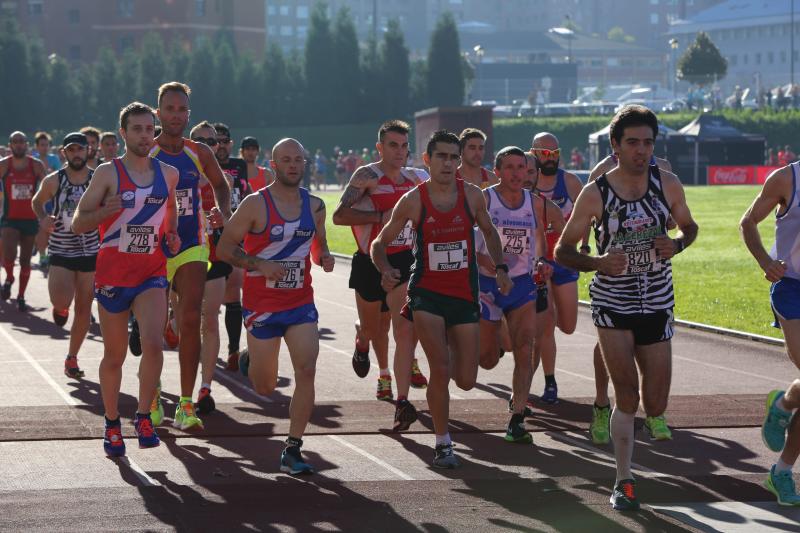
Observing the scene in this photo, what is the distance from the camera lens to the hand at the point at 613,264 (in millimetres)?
7422

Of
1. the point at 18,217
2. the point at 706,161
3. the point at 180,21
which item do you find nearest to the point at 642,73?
the point at 180,21

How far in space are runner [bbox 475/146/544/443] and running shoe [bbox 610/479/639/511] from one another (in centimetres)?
200

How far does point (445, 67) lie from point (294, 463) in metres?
80.4

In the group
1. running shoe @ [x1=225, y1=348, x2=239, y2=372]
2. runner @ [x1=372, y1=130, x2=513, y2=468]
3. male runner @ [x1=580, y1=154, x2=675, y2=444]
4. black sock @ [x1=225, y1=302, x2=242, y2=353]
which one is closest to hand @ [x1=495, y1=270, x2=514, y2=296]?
runner @ [x1=372, y1=130, x2=513, y2=468]

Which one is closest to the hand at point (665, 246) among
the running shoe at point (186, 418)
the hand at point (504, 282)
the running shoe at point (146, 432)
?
the hand at point (504, 282)

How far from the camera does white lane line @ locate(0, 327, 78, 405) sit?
11346 mm

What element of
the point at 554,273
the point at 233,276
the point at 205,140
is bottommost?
the point at 233,276

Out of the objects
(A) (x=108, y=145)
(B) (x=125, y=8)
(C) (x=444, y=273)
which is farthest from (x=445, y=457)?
(B) (x=125, y=8)

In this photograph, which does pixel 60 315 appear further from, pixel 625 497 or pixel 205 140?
pixel 625 497

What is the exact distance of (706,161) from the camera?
61781 millimetres

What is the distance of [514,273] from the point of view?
10.1 m

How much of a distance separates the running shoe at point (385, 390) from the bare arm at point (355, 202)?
4.43 feet

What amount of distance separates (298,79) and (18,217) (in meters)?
69.1

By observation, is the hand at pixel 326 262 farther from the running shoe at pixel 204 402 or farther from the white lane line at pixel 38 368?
the white lane line at pixel 38 368
